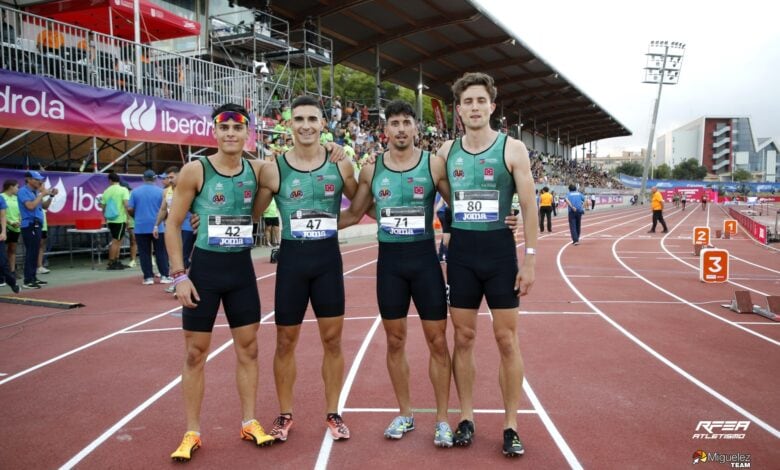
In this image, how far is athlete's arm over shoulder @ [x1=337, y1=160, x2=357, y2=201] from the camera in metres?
3.79

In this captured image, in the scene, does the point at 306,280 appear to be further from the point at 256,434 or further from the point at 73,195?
the point at 73,195

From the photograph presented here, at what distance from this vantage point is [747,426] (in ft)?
12.5

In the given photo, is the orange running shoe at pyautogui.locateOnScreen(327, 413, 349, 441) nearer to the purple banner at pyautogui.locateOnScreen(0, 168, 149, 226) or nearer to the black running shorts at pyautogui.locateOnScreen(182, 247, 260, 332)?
the black running shorts at pyautogui.locateOnScreen(182, 247, 260, 332)

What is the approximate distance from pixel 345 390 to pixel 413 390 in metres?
0.56

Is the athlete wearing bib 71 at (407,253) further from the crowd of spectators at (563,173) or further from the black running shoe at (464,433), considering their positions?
the crowd of spectators at (563,173)

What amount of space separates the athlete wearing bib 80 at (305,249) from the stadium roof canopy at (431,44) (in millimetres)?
20318

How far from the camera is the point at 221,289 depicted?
3527 mm

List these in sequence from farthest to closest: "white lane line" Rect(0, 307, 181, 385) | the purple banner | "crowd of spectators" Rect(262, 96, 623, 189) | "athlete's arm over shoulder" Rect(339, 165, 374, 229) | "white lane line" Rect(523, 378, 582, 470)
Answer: "crowd of spectators" Rect(262, 96, 623, 189) < the purple banner < "white lane line" Rect(0, 307, 181, 385) < "athlete's arm over shoulder" Rect(339, 165, 374, 229) < "white lane line" Rect(523, 378, 582, 470)

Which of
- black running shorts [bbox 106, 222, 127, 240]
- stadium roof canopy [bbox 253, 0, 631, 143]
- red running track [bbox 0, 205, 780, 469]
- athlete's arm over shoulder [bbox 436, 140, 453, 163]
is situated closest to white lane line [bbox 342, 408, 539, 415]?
red running track [bbox 0, 205, 780, 469]

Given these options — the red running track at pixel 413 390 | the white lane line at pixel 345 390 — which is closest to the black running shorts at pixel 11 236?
the red running track at pixel 413 390

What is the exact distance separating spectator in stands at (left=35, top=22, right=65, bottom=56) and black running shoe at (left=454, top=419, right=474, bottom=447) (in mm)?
11624

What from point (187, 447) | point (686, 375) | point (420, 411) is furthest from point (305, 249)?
point (686, 375)

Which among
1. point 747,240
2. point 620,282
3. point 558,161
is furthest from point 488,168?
point 558,161

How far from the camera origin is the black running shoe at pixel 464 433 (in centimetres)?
350
